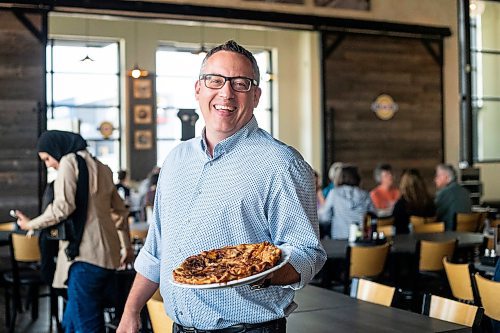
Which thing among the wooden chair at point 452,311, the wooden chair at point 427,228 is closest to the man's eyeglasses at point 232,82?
the wooden chair at point 452,311

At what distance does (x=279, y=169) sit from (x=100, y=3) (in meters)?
8.89

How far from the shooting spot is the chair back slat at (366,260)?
5.92m

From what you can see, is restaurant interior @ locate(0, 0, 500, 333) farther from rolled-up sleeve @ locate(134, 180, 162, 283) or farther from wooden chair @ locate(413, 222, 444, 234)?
rolled-up sleeve @ locate(134, 180, 162, 283)

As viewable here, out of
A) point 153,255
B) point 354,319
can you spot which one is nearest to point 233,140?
point 153,255

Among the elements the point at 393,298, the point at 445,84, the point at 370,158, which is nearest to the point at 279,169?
the point at 393,298

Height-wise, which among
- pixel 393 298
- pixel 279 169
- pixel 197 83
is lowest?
pixel 393 298

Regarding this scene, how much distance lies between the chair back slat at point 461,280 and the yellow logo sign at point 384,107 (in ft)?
28.3

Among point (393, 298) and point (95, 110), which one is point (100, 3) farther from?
point (393, 298)

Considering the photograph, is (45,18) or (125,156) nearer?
(45,18)

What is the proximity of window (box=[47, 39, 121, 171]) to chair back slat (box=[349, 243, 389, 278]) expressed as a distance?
8.83 meters

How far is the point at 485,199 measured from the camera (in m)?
15.8

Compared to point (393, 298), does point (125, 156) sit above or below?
above

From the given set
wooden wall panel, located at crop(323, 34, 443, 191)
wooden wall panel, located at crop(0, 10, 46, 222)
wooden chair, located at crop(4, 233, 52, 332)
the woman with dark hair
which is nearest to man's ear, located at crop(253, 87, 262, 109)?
wooden chair, located at crop(4, 233, 52, 332)

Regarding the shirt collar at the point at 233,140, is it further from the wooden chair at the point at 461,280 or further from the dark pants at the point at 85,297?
the wooden chair at the point at 461,280
